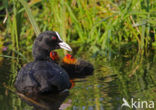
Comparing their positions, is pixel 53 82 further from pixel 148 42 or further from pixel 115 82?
pixel 148 42

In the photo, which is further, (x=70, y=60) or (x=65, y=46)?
(x=70, y=60)

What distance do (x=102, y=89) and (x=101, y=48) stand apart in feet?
8.31

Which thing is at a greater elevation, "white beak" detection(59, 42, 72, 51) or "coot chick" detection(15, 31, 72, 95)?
"white beak" detection(59, 42, 72, 51)

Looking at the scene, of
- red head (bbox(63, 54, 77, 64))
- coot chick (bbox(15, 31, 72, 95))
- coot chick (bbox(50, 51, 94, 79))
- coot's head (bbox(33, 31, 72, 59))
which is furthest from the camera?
red head (bbox(63, 54, 77, 64))

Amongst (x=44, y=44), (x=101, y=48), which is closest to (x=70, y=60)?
(x=44, y=44)

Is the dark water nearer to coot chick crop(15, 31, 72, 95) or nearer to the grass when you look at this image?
coot chick crop(15, 31, 72, 95)

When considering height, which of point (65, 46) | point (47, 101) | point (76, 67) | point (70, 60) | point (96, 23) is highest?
point (96, 23)

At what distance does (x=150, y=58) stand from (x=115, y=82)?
1.69 meters

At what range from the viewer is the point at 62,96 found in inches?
203

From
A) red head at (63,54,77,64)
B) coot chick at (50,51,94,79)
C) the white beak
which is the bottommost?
coot chick at (50,51,94,79)

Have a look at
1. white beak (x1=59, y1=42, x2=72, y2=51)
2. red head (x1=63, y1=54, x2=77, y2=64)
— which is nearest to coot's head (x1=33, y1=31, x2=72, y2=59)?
white beak (x1=59, y1=42, x2=72, y2=51)

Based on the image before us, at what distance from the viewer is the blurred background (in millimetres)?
5016

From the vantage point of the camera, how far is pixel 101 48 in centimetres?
773

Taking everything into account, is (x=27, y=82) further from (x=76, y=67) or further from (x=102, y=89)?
(x=76, y=67)
